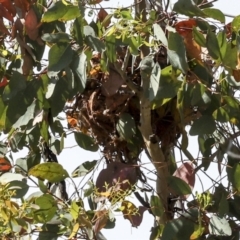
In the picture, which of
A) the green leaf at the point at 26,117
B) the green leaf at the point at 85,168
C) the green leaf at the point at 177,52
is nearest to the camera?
the green leaf at the point at 177,52

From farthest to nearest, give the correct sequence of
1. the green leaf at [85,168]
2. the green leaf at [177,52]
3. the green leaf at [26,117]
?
1. the green leaf at [85,168]
2. the green leaf at [26,117]
3. the green leaf at [177,52]

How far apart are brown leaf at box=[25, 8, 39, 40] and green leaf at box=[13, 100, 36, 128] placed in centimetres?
12

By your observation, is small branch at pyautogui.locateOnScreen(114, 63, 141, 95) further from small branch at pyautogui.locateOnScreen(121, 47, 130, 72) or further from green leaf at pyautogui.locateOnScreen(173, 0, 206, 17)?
green leaf at pyautogui.locateOnScreen(173, 0, 206, 17)

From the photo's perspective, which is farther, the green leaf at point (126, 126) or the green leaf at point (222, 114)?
the green leaf at point (126, 126)

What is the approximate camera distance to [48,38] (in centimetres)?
108

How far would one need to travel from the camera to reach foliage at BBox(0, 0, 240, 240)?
1.08 meters

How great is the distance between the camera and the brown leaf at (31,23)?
1.10m

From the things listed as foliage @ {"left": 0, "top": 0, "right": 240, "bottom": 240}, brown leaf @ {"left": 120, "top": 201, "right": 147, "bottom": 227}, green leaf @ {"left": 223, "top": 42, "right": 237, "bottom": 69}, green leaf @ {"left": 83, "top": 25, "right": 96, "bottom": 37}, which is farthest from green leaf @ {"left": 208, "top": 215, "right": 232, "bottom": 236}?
green leaf @ {"left": 83, "top": 25, "right": 96, "bottom": 37}

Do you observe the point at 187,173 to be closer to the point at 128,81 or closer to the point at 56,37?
the point at 128,81

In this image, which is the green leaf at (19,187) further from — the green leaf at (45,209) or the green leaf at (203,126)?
the green leaf at (203,126)

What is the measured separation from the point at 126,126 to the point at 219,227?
0.81 ft

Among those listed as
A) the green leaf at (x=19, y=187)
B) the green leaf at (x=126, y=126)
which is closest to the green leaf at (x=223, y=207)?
the green leaf at (x=126, y=126)

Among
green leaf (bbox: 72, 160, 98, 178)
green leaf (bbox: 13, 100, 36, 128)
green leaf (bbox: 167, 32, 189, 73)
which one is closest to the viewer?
green leaf (bbox: 167, 32, 189, 73)

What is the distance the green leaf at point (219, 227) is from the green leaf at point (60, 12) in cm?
37
